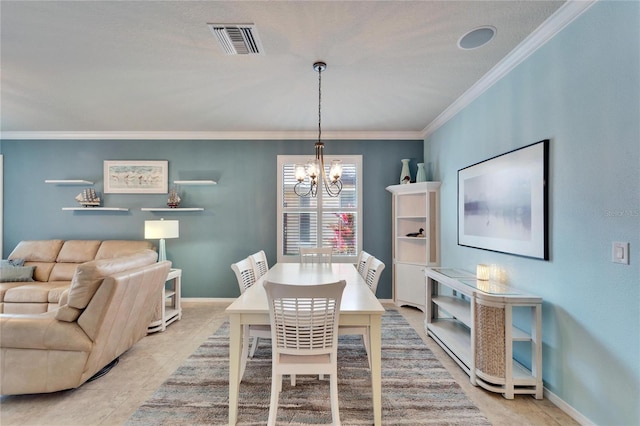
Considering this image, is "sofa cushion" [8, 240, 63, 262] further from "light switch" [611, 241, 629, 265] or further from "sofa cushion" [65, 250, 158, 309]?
"light switch" [611, 241, 629, 265]

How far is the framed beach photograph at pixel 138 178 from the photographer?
4.53 m

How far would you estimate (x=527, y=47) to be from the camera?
2197mm

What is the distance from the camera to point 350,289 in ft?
7.39

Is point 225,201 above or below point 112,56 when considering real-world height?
below

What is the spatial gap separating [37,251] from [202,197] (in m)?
2.33

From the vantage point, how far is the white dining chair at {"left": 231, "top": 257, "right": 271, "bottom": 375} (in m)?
2.11

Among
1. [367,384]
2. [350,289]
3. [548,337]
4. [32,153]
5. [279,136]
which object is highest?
[279,136]

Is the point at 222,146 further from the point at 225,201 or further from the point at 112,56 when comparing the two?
the point at 112,56

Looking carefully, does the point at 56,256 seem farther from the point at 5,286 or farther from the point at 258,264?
the point at 258,264

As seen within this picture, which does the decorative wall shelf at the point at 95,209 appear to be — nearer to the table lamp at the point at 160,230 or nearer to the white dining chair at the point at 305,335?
the table lamp at the point at 160,230

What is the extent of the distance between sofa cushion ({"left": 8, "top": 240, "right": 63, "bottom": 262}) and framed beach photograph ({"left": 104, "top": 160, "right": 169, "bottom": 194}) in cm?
103

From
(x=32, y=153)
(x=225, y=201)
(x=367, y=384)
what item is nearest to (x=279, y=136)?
(x=225, y=201)

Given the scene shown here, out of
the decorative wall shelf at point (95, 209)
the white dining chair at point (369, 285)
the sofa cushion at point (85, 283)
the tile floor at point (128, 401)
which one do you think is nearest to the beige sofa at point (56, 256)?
the decorative wall shelf at point (95, 209)

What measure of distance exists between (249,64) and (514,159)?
2351 millimetres
